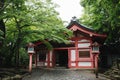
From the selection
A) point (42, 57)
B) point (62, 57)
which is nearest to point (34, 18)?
point (42, 57)

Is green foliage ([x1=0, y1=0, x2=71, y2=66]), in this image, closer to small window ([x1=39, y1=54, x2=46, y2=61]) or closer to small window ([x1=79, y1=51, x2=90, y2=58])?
small window ([x1=79, y1=51, x2=90, y2=58])

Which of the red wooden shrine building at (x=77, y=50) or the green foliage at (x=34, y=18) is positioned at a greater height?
the green foliage at (x=34, y=18)

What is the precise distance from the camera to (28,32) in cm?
1652

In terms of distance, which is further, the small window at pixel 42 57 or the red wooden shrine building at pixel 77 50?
the small window at pixel 42 57

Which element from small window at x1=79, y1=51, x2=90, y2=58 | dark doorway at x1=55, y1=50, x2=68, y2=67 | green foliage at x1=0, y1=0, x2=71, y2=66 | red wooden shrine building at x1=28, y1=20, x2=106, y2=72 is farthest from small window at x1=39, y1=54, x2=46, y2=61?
green foliage at x1=0, y1=0, x2=71, y2=66

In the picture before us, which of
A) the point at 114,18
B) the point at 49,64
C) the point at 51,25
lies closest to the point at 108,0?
the point at 114,18

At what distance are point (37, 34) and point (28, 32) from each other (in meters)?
0.93

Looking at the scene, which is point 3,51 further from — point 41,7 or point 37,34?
point 41,7

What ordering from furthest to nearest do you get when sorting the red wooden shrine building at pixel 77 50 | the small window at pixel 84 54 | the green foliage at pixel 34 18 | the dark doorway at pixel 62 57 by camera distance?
the dark doorway at pixel 62 57 → the small window at pixel 84 54 → the red wooden shrine building at pixel 77 50 → the green foliage at pixel 34 18

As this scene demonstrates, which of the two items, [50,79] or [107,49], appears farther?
[107,49]

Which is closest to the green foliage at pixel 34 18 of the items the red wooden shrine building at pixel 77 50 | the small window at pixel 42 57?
the red wooden shrine building at pixel 77 50

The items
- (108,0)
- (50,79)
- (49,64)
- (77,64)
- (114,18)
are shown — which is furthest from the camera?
(49,64)

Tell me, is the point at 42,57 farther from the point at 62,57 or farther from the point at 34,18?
the point at 34,18

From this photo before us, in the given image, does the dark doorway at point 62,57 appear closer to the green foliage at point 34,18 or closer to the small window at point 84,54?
the small window at point 84,54
